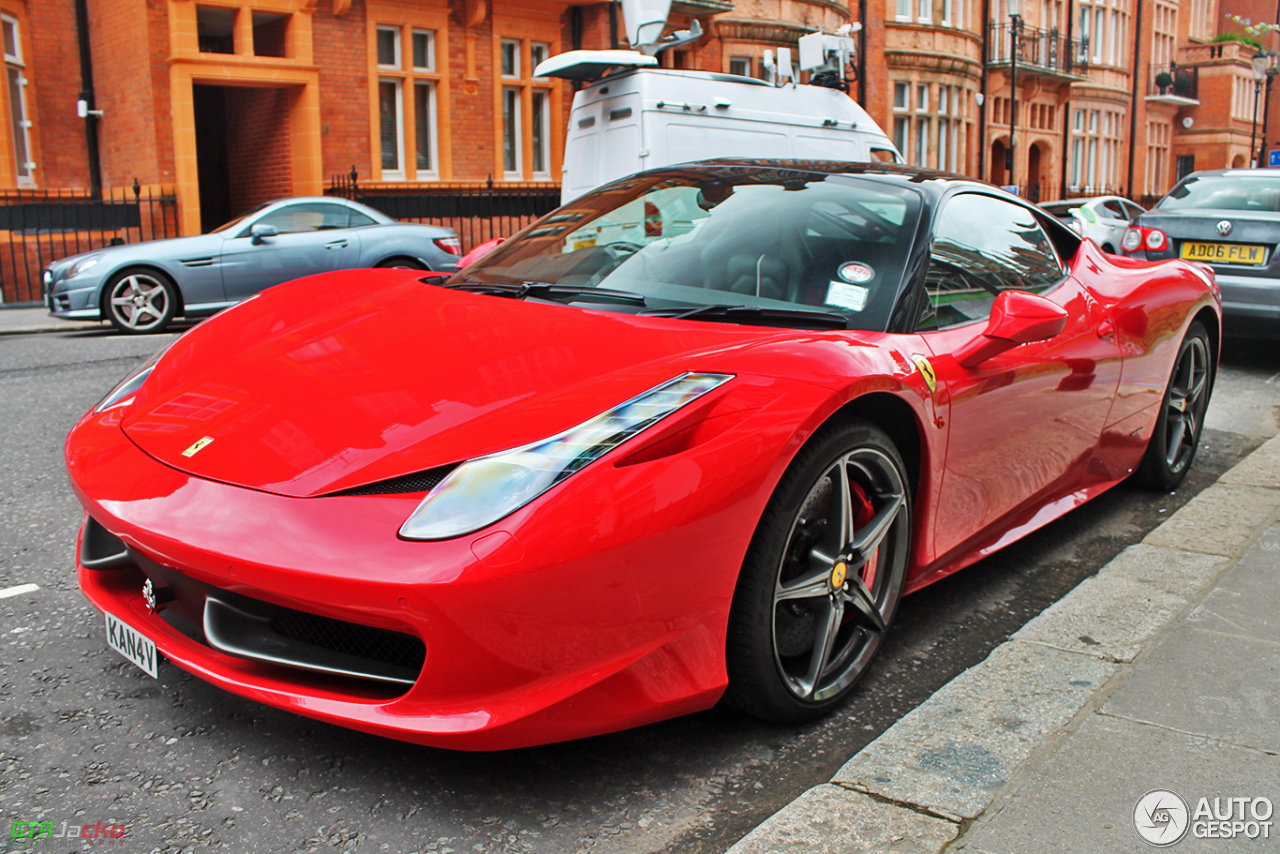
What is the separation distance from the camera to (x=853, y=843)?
1985 millimetres

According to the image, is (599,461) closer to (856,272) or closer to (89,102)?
(856,272)

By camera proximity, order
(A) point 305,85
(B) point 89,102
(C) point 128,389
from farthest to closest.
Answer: (A) point 305,85 → (B) point 89,102 → (C) point 128,389

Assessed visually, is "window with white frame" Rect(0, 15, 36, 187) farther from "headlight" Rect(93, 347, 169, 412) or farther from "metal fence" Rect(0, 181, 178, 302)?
"headlight" Rect(93, 347, 169, 412)

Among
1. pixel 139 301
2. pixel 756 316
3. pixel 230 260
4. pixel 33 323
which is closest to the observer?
pixel 756 316

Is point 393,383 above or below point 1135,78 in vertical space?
below

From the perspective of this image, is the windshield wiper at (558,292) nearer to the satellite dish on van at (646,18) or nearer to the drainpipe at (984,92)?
the satellite dish on van at (646,18)

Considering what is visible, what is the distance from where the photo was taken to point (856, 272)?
3000 millimetres

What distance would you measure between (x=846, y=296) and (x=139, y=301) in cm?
952

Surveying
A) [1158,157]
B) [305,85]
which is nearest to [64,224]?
[305,85]

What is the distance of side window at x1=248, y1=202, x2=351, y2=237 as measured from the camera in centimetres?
1164

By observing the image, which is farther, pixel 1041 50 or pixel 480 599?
pixel 1041 50

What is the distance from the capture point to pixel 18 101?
49.5 feet

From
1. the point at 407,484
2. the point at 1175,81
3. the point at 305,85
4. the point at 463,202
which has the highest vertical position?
the point at 1175,81

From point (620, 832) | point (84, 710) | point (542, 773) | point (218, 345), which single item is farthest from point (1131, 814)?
point (218, 345)
